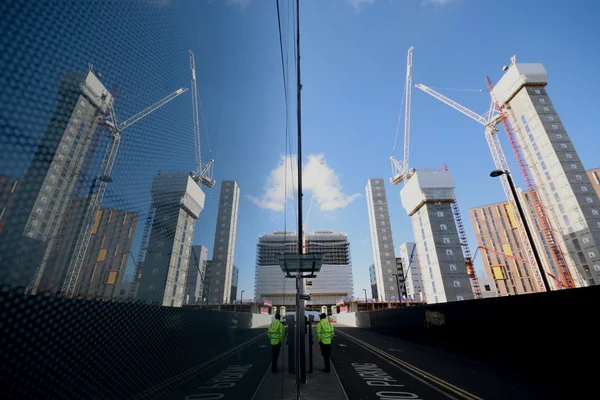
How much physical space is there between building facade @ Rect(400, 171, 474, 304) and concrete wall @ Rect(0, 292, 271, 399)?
55.3m

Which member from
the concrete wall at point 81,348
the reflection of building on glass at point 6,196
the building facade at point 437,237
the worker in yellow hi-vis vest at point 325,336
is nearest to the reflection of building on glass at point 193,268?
the concrete wall at point 81,348

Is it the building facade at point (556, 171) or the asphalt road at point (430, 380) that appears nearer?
the asphalt road at point (430, 380)

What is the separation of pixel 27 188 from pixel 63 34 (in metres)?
0.78

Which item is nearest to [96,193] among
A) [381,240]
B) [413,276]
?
[381,240]

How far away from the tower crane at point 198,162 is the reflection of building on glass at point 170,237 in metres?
0.26

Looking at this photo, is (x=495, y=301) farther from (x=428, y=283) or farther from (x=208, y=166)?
(x=428, y=283)

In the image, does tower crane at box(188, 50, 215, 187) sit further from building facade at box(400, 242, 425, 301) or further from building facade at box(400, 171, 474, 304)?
building facade at box(400, 242, 425, 301)

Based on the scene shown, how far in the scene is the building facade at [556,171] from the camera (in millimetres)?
36906

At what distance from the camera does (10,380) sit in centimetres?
124

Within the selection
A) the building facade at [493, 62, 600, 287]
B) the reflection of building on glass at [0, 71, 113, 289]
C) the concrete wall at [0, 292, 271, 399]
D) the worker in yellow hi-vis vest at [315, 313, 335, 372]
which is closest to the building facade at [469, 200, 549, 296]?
the building facade at [493, 62, 600, 287]

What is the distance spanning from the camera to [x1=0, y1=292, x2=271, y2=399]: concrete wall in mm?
1240

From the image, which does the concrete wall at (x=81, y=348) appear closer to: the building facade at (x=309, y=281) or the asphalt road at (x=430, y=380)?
the asphalt road at (x=430, y=380)

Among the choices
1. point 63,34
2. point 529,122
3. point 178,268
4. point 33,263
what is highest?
point 529,122

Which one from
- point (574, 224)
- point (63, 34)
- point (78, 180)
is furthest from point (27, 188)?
point (574, 224)
